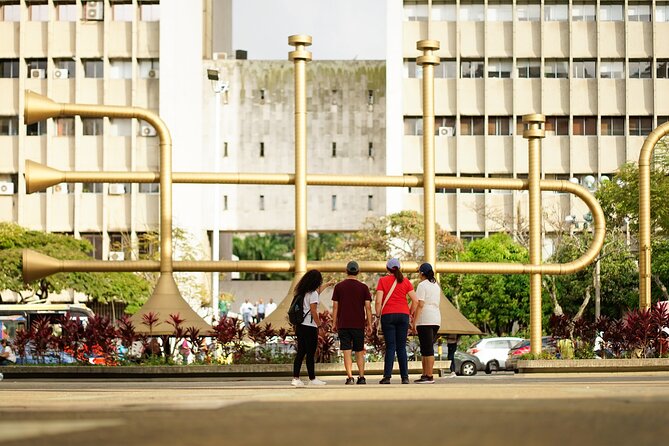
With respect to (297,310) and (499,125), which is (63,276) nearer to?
(499,125)

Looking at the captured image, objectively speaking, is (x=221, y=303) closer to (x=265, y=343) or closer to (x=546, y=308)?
(x=546, y=308)

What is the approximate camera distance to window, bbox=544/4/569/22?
254ft

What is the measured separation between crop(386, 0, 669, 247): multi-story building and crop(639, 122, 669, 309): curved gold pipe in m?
47.9

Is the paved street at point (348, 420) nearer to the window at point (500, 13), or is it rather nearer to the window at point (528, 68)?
the window at point (528, 68)

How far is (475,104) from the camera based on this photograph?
3031 inches

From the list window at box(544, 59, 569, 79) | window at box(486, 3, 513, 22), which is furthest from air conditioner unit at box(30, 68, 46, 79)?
window at box(544, 59, 569, 79)

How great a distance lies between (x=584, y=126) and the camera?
3054 inches

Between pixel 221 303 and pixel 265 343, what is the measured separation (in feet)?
156

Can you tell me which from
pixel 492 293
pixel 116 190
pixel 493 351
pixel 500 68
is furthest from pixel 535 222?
pixel 500 68

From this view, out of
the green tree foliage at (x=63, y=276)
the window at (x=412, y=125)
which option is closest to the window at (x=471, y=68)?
the window at (x=412, y=125)

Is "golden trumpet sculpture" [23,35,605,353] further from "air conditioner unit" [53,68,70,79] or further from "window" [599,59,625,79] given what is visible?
"window" [599,59,625,79]

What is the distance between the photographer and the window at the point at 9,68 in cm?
7625

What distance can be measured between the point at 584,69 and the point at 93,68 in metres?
25.0

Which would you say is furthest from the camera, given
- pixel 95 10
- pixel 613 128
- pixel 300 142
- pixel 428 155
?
pixel 613 128
